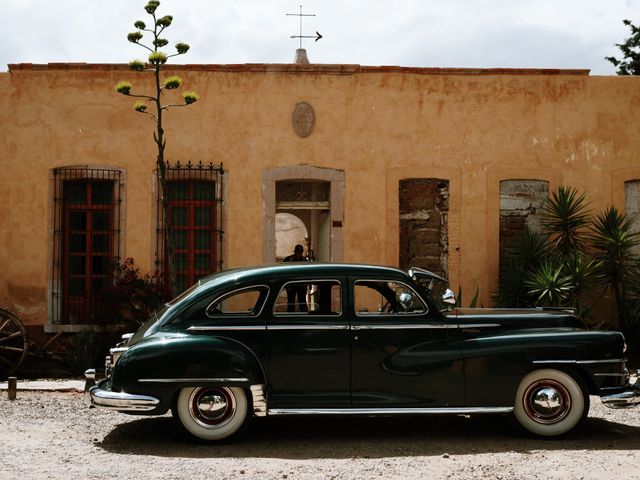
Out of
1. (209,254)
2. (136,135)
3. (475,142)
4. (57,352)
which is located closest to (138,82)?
(136,135)

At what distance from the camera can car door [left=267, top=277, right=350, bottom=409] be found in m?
7.69

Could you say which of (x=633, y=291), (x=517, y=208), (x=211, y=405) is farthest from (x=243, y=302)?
(x=633, y=291)

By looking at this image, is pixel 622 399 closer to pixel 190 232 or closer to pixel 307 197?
pixel 307 197

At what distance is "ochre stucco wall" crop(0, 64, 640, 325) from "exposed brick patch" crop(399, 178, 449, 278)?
0.14 metres

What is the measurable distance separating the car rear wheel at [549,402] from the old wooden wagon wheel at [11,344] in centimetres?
749

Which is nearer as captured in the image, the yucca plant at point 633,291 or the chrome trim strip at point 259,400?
the chrome trim strip at point 259,400

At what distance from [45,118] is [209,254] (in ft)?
10.4

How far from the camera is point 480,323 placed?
8.02 m

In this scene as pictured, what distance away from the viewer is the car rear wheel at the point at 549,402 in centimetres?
782

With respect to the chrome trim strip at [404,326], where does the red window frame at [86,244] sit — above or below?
above

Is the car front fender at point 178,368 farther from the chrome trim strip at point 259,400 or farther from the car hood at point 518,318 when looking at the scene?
the car hood at point 518,318

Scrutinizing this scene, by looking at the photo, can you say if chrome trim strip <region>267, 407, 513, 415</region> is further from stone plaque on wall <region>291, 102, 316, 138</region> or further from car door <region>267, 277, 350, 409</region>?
stone plaque on wall <region>291, 102, 316, 138</region>

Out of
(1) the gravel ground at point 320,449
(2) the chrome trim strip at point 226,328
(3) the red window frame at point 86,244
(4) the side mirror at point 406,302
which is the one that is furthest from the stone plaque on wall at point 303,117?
(2) the chrome trim strip at point 226,328

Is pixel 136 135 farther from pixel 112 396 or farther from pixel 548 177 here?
pixel 112 396
